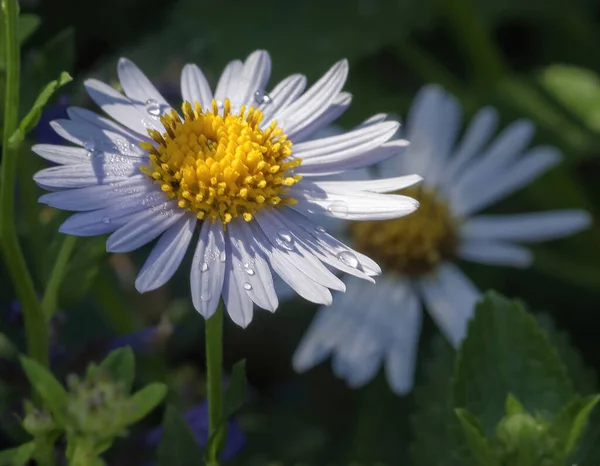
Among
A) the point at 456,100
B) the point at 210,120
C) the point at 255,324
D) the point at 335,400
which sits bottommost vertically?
the point at 335,400

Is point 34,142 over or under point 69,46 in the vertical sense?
under

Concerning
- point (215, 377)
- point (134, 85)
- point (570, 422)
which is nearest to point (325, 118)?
point (134, 85)

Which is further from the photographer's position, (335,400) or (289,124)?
(335,400)

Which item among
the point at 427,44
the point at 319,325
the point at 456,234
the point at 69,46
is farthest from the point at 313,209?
the point at 427,44

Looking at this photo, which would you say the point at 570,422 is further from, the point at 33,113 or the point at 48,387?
the point at 33,113

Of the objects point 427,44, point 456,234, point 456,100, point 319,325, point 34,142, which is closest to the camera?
point 34,142

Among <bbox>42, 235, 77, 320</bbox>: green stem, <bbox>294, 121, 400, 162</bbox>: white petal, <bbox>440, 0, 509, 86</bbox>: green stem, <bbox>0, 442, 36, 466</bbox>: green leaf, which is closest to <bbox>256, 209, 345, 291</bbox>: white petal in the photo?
<bbox>294, 121, 400, 162</bbox>: white petal

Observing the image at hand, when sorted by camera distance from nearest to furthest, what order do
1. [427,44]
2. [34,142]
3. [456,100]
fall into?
[34,142] < [456,100] < [427,44]

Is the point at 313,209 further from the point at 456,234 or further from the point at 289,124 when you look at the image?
the point at 456,234
